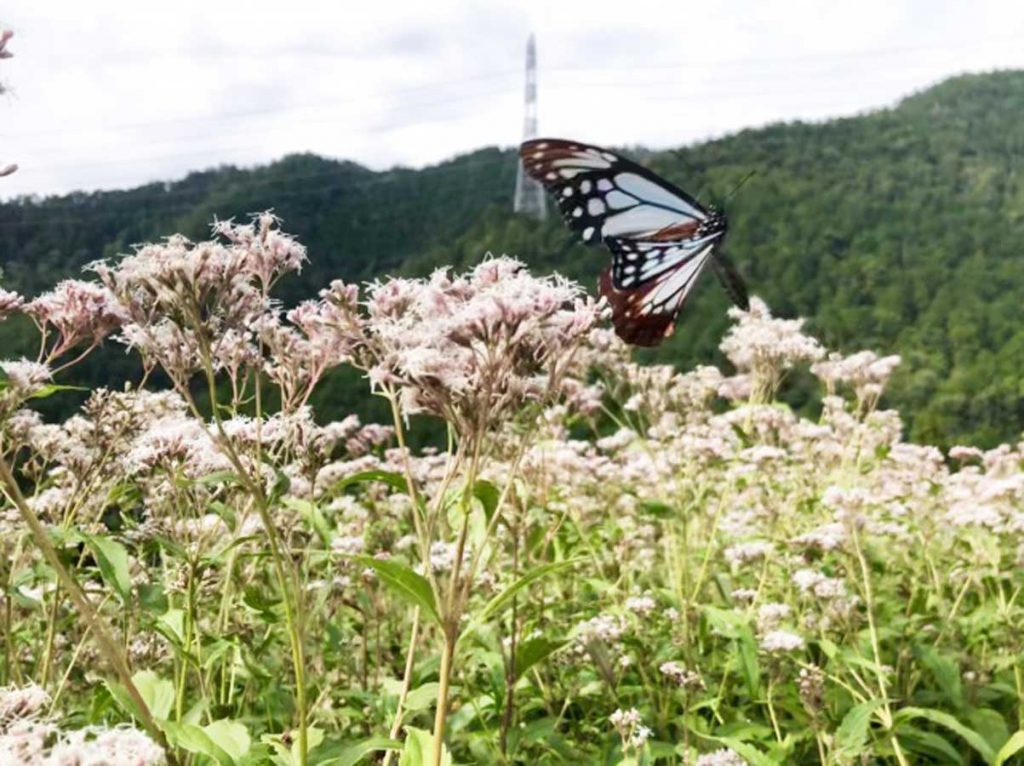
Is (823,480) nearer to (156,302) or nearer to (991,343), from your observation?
(156,302)

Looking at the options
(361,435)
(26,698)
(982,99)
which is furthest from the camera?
(982,99)

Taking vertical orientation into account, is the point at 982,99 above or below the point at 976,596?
above

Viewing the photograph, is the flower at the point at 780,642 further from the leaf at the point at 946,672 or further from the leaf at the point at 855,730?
the leaf at the point at 946,672

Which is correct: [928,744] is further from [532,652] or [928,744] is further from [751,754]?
[532,652]

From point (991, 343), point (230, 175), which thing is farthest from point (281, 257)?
point (230, 175)

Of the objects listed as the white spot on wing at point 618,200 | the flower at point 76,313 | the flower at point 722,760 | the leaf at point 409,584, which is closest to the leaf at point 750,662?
the flower at point 722,760

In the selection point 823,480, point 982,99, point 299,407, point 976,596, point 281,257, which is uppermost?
point 982,99

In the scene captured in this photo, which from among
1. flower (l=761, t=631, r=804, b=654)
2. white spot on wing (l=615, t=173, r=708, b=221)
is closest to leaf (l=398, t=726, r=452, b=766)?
flower (l=761, t=631, r=804, b=654)
